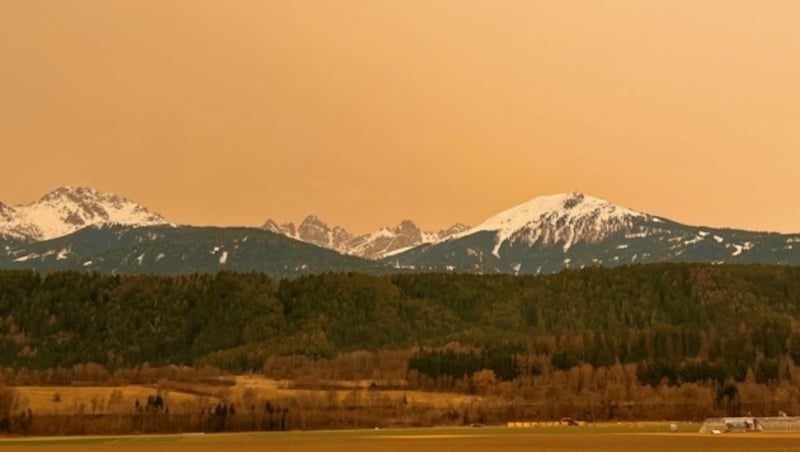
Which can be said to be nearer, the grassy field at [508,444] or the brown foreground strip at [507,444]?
the brown foreground strip at [507,444]

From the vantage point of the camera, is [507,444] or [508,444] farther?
[508,444]

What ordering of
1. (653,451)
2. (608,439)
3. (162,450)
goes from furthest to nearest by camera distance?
(608,439)
(162,450)
(653,451)

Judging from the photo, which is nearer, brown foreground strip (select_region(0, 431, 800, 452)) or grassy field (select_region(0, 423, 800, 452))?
brown foreground strip (select_region(0, 431, 800, 452))

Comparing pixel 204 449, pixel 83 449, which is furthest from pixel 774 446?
pixel 83 449

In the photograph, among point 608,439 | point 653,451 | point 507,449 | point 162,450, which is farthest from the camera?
point 608,439

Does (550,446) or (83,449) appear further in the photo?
(83,449)

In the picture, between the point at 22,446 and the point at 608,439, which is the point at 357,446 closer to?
the point at 608,439

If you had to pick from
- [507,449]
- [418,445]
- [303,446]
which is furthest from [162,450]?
[507,449]

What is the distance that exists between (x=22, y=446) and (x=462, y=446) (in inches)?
2381

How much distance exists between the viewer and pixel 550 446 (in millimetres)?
165000

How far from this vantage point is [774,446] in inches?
6053

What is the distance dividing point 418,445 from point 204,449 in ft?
87.1

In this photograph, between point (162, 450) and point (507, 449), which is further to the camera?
point (162, 450)

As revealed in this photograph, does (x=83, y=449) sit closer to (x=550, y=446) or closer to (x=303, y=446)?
(x=303, y=446)
